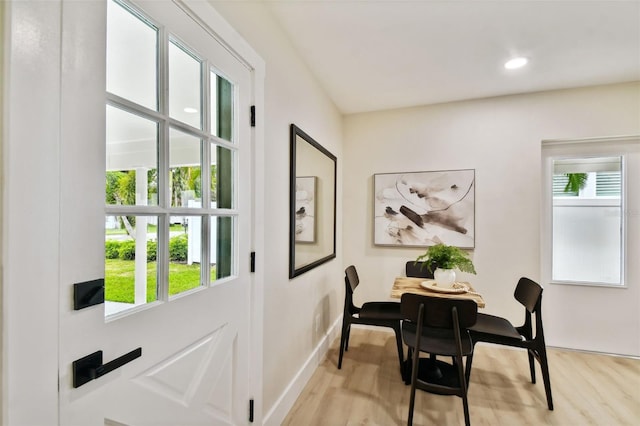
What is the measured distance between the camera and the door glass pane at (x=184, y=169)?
1.09 metres

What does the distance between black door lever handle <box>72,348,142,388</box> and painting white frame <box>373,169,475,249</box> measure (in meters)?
2.70

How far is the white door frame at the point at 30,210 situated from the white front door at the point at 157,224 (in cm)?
3

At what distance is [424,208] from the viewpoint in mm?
3092

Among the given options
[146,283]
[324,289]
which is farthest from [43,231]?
[324,289]

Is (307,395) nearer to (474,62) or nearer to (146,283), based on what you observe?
(146,283)

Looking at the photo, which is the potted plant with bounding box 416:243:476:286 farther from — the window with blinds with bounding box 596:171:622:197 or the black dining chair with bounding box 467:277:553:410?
the window with blinds with bounding box 596:171:622:197

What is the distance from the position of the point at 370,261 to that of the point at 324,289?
773mm

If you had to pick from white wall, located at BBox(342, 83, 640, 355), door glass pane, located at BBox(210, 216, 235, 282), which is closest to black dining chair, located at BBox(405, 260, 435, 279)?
white wall, located at BBox(342, 83, 640, 355)

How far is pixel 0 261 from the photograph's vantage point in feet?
2.03

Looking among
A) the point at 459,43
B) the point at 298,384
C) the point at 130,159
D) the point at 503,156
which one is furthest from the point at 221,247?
the point at 503,156

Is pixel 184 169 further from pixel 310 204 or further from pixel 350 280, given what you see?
pixel 350 280

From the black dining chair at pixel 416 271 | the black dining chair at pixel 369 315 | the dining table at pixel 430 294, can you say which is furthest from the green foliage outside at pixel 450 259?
the black dining chair at pixel 416 271

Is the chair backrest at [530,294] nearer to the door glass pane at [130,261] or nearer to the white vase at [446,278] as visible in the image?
the white vase at [446,278]

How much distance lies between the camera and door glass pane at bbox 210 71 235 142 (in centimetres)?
131
